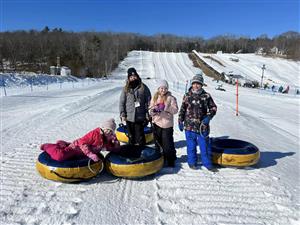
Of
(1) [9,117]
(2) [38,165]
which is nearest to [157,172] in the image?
(2) [38,165]

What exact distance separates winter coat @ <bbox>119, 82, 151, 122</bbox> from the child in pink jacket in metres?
0.89

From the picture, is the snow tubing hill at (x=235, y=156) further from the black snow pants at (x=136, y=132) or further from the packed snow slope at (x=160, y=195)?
the black snow pants at (x=136, y=132)

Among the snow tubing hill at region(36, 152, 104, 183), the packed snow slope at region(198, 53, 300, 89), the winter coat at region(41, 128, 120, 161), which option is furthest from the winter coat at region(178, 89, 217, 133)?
the packed snow slope at region(198, 53, 300, 89)

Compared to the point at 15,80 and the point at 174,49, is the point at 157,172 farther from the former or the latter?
the point at 174,49

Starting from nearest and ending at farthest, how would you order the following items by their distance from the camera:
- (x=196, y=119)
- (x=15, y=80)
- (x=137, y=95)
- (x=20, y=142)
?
(x=196, y=119)
(x=137, y=95)
(x=20, y=142)
(x=15, y=80)

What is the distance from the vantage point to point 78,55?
73.4 meters

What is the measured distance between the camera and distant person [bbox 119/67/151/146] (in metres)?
5.64

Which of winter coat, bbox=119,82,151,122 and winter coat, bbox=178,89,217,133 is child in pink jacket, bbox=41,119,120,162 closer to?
winter coat, bbox=119,82,151,122

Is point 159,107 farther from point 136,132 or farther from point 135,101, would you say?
point 136,132

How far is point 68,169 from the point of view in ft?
14.6

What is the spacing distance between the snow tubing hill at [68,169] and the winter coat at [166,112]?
4.75 ft

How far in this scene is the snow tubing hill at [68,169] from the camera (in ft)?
14.6

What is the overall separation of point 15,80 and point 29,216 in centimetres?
2662

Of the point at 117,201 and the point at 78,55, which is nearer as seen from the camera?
the point at 117,201
